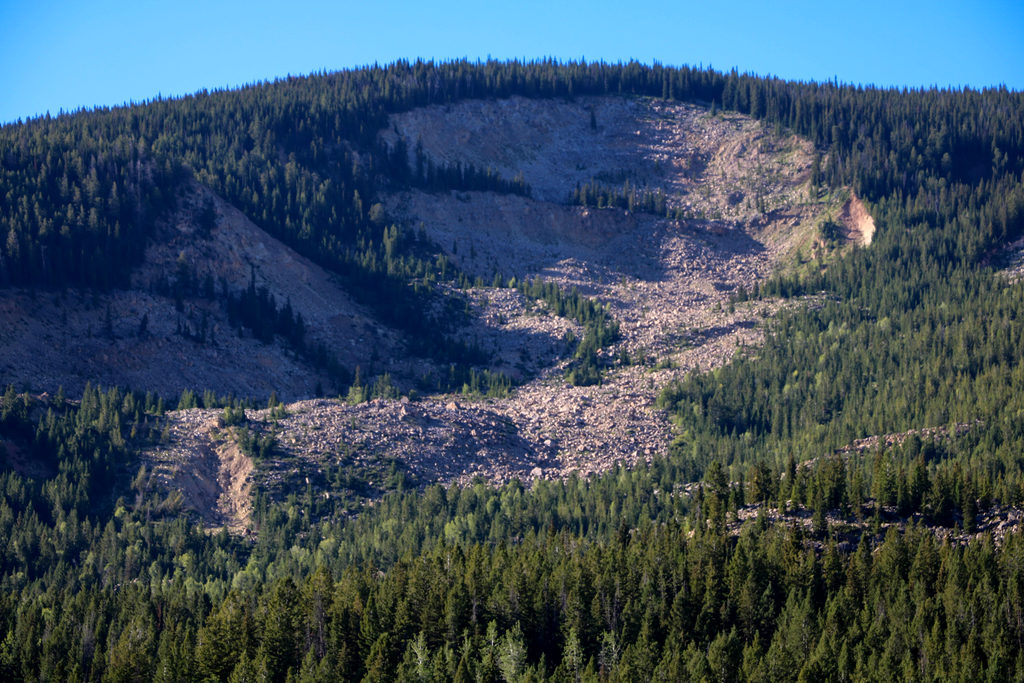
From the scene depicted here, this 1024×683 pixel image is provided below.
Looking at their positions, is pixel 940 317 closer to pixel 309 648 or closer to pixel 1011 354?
pixel 1011 354

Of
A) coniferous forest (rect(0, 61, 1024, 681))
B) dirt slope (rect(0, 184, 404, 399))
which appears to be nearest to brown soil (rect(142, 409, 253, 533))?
coniferous forest (rect(0, 61, 1024, 681))

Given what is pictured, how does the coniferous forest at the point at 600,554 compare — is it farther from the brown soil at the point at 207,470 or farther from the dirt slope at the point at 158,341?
the dirt slope at the point at 158,341

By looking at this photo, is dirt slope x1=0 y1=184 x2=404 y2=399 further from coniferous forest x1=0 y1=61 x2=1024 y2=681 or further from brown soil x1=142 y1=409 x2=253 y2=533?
brown soil x1=142 y1=409 x2=253 y2=533

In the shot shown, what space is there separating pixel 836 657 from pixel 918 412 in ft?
216

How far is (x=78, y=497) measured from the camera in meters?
138

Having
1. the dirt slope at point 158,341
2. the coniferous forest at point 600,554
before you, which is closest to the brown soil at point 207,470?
the coniferous forest at point 600,554

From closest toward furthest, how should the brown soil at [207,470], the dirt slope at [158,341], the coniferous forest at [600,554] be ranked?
the coniferous forest at [600,554], the brown soil at [207,470], the dirt slope at [158,341]

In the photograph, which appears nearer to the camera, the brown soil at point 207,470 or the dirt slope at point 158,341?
the brown soil at point 207,470

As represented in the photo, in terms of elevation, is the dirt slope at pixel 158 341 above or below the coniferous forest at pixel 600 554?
above

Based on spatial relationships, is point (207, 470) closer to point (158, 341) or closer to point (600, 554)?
point (158, 341)

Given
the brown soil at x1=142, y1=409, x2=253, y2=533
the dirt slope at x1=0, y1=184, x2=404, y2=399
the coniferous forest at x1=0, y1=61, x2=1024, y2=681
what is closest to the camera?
the coniferous forest at x1=0, y1=61, x2=1024, y2=681

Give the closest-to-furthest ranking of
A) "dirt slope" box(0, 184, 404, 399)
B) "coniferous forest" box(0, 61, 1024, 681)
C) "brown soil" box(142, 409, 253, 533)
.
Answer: "coniferous forest" box(0, 61, 1024, 681) → "brown soil" box(142, 409, 253, 533) → "dirt slope" box(0, 184, 404, 399)

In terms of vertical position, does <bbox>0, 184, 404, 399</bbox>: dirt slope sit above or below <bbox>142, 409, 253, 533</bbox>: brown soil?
above

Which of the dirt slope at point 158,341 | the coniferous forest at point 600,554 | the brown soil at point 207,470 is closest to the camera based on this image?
the coniferous forest at point 600,554
